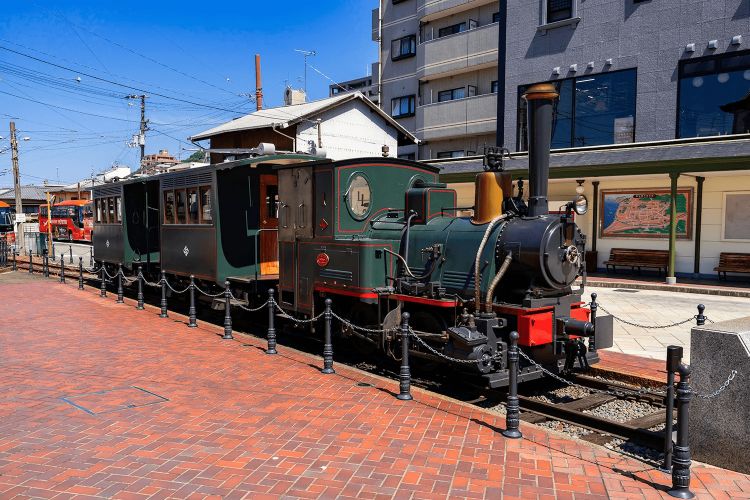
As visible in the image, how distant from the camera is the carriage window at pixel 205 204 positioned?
37.3ft

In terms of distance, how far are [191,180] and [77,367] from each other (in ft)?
17.5

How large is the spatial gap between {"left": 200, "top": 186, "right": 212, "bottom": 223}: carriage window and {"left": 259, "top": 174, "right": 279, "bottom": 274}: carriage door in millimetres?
1139

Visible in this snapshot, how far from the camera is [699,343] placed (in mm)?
4809

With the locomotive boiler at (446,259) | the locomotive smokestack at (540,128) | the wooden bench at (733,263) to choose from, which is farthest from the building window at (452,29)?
the locomotive smokestack at (540,128)

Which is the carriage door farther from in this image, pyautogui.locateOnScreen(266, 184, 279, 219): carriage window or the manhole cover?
the manhole cover

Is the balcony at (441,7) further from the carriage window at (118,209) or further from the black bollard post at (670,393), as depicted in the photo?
the black bollard post at (670,393)

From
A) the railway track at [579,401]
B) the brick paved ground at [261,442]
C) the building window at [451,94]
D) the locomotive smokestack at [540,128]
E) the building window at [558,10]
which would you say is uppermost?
the building window at [558,10]

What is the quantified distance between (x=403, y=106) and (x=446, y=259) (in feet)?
80.7

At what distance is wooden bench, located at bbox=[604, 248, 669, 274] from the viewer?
1770cm

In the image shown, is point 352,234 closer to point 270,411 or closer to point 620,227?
point 270,411

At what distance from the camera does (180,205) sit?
12.7m

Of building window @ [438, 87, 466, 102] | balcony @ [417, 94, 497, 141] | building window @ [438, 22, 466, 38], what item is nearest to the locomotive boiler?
balcony @ [417, 94, 497, 141]

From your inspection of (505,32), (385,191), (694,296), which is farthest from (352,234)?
(505,32)

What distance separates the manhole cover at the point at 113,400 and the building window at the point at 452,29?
964 inches
